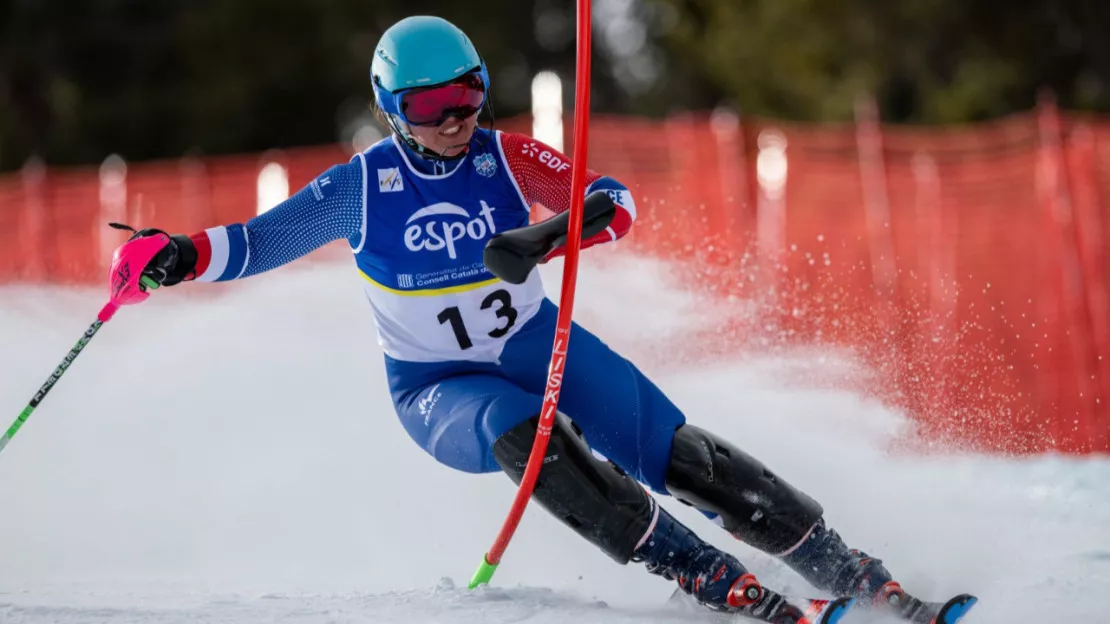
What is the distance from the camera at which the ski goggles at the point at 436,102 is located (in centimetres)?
447

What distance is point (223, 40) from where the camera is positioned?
24078 mm

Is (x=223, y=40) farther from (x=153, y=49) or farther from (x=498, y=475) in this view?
(x=498, y=475)

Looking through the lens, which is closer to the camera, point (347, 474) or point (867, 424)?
point (867, 424)

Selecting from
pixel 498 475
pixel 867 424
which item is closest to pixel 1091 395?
pixel 867 424

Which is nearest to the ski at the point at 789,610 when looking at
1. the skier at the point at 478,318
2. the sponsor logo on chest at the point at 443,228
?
the skier at the point at 478,318

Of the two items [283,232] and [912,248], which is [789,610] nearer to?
[283,232]

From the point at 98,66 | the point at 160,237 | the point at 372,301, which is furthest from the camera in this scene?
the point at 98,66

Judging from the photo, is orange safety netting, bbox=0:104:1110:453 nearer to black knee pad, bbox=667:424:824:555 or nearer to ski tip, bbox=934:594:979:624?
black knee pad, bbox=667:424:824:555

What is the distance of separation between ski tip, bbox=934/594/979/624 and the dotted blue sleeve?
6.90 feet

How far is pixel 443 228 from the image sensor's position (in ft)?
14.9

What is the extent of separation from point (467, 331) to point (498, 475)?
2184 millimetres

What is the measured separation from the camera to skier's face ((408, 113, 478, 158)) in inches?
177

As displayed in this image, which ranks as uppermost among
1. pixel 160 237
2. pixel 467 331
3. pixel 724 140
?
pixel 724 140

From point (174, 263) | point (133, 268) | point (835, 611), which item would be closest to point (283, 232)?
point (174, 263)
